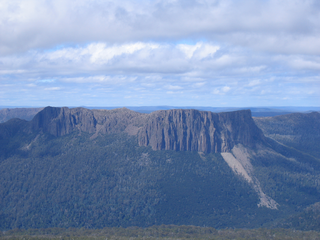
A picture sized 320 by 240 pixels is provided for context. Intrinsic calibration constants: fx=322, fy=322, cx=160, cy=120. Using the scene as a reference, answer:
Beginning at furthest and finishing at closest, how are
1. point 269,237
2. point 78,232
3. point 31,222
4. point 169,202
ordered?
point 169,202 → point 31,222 → point 78,232 → point 269,237

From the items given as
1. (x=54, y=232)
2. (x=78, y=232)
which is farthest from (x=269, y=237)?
(x=54, y=232)

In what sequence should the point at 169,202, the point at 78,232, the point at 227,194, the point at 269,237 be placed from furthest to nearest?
the point at 227,194, the point at 169,202, the point at 78,232, the point at 269,237

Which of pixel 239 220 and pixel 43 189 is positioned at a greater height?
pixel 43 189

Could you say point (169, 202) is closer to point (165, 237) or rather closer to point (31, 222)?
point (165, 237)

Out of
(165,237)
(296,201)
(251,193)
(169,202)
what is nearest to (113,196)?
(169,202)

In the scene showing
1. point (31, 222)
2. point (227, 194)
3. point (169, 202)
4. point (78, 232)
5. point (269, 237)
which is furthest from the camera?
point (227, 194)

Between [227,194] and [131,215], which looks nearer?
[131,215]

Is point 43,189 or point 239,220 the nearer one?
point 239,220

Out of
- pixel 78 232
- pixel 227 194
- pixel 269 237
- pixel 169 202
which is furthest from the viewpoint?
pixel 227 194

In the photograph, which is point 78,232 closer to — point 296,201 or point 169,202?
point 169,202
